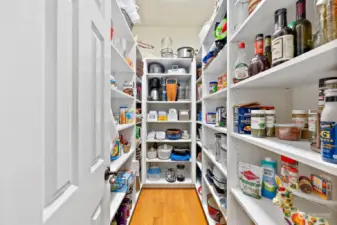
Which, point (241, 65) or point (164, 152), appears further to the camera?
point (164, 152)

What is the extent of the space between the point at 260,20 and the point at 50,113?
101 cm

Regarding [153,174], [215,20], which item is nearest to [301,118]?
[215,20]

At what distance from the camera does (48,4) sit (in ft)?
1.57

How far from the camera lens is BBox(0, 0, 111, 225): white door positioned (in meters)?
0.34

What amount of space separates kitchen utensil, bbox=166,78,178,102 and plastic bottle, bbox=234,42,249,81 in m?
1.75

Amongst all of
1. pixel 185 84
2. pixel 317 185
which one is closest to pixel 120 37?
pixel 185 84

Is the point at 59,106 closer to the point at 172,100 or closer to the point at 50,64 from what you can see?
the point at 50,64

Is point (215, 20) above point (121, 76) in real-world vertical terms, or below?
above

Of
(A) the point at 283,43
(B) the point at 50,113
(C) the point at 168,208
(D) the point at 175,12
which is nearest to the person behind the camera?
(B) the point at 50,113

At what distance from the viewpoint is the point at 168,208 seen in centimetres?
233

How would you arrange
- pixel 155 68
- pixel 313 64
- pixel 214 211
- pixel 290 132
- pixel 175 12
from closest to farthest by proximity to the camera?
pixel 313 64 → pixel 290 132 → pixel 214 211 → pixel 175 12 → pixel 155 68

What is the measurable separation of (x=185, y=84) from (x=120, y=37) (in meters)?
1.52

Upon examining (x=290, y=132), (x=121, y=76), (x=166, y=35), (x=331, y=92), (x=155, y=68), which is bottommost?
(x=290, y=132)

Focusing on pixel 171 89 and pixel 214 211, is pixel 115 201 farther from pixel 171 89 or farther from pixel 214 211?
pixel 171 89
